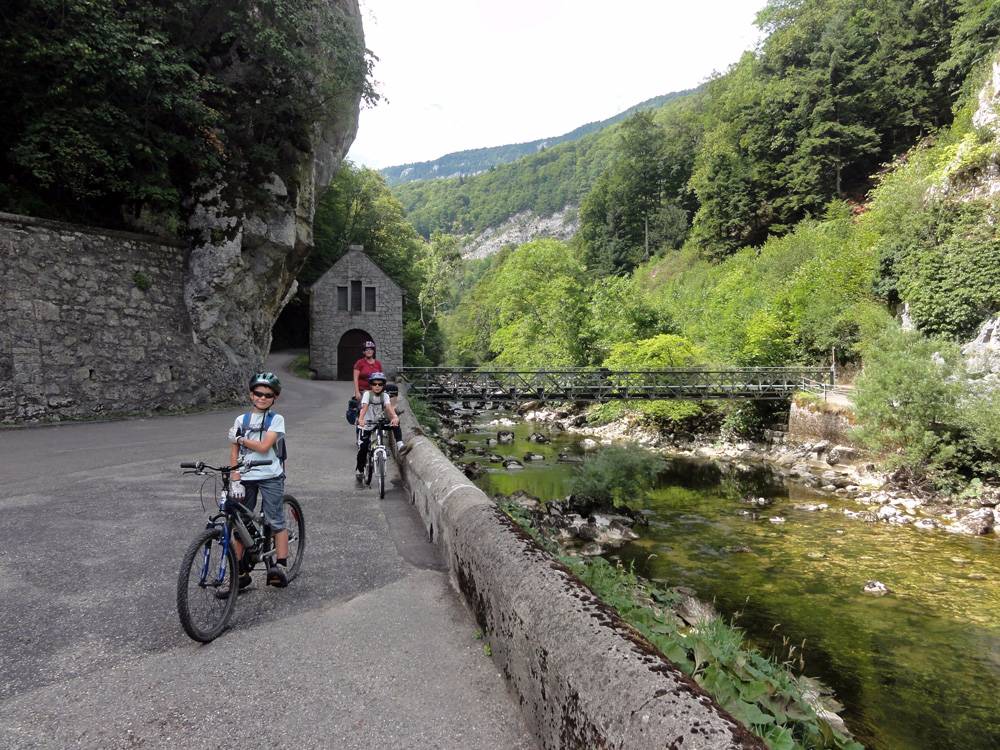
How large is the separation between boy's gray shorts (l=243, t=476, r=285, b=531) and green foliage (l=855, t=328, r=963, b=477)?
16518 mm

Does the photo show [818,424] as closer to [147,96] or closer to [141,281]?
[141,281]

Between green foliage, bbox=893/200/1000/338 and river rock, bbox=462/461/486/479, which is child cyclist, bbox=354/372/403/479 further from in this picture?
green foliage, bbox=893/200/1000/338

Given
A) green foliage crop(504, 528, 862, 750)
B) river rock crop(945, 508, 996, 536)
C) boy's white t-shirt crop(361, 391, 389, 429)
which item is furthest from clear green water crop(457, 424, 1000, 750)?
boy's white t-shirt crop(361, 391, 389, 429)

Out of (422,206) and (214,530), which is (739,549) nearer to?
(214,530)

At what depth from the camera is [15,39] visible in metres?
11.4

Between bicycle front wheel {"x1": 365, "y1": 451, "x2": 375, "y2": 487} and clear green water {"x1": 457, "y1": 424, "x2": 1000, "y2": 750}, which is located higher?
bicycle front wheel {"x1": 365, "y1": 451, "x2": 375, "y2": 487}

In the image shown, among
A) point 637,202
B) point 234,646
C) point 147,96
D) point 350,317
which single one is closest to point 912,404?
point 234,646

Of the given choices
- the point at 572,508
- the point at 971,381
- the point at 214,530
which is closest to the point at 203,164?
the point at 572,508

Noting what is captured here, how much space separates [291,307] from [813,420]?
36544mm

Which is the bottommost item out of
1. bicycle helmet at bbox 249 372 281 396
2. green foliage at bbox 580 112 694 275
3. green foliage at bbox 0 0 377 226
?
bicycle helmet at bbox 249 372 281 396

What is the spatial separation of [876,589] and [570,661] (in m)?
9.34

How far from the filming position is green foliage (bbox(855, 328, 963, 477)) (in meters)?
14.6

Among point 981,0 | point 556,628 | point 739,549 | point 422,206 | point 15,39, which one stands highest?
point 422,206

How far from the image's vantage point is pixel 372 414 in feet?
24.9
